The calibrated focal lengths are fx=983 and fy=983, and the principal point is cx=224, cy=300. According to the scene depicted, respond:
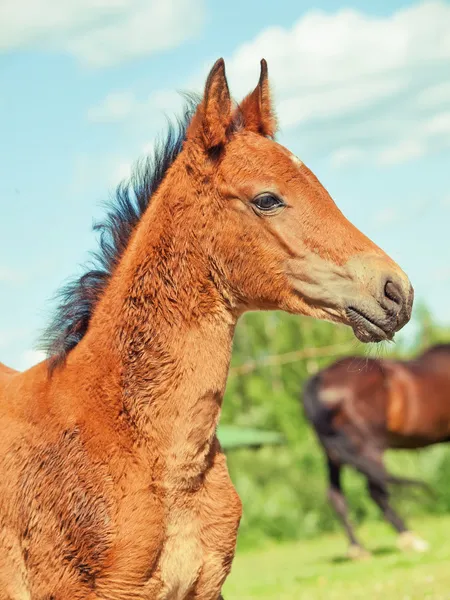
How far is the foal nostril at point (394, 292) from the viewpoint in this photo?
3.91m

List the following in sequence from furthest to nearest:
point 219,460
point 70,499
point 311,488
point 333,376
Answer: point 311,488, point 333,376, point 219,460, point 70,499

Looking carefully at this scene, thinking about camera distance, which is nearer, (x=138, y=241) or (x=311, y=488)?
(x=138, y=241)

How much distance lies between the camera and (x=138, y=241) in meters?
4.27

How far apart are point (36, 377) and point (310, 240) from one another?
133cm

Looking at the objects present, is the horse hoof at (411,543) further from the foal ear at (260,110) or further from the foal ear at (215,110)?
the foal ear at (215,110)

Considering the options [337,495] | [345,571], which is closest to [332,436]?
[337,495]

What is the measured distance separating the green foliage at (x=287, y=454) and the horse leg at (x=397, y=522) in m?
2.03

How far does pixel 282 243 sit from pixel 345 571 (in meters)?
7.65

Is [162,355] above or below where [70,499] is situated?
above

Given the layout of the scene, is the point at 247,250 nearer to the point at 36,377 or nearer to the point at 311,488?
the point at 36,377

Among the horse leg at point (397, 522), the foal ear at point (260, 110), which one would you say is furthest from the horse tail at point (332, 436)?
the foal ear at point (260, 110)

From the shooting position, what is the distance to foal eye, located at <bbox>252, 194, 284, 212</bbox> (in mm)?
4055

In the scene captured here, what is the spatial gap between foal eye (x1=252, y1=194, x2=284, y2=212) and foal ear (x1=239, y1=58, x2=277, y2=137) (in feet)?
1.45

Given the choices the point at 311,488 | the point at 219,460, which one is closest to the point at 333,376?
the point at 311,488
